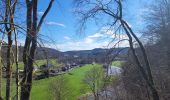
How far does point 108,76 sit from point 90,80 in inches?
2564

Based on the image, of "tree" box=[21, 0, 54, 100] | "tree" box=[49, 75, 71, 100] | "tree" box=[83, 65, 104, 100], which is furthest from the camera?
"tree" box=[83, 65, 104, 100]

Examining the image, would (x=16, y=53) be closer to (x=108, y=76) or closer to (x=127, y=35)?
(x=108, y=76)

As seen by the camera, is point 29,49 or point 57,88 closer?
point 29,49

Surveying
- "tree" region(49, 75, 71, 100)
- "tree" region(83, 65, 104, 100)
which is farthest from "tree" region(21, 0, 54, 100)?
"tree" region(83, 65, 104, 100)

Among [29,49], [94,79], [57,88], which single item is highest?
[29,49]

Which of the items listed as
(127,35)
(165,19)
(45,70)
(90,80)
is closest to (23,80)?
(45,70)

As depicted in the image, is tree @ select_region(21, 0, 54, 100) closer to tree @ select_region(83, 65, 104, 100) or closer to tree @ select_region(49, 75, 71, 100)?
tree @ select_region(49, 75, 71, 100)

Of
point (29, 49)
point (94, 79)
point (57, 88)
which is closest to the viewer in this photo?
point (29, 49)

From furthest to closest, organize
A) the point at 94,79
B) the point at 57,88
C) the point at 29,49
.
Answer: the point at 94,79
the point at 57,88
the point at 29,49

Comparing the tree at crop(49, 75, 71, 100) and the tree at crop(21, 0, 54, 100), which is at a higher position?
the tree at crop(21, 0, 54, 100)

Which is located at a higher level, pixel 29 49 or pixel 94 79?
pixel 29 49

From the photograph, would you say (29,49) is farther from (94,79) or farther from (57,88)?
(94,79)

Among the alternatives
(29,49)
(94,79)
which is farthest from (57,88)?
(29,49)

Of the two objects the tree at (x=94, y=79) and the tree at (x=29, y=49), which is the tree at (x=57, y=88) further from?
the tree at (x=29, y=49)
